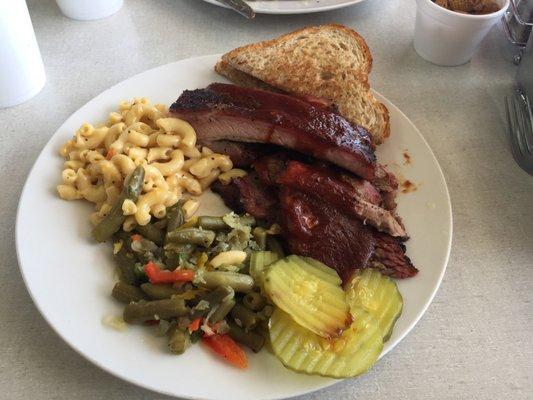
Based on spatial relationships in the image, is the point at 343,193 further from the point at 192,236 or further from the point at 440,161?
the point at 440,161

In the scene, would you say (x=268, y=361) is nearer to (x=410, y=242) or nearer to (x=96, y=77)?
(x=410, y=242)

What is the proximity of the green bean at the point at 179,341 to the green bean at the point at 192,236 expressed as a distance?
0.26 metres

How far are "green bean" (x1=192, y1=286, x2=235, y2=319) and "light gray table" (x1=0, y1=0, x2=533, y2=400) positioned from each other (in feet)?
0.83

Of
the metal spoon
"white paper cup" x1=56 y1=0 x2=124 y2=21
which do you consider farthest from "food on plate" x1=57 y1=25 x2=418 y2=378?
"white paper cup" x1=56 y1=0 x2=124 y2=21

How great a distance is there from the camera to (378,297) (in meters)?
1.43

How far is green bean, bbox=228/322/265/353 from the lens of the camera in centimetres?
134

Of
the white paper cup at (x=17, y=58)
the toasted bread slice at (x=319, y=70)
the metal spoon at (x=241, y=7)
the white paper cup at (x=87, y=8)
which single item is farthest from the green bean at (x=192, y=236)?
the white paper cup at (x=87, y=8)

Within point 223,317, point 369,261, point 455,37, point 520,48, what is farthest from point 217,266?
point 520,48

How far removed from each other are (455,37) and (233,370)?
1646 mm

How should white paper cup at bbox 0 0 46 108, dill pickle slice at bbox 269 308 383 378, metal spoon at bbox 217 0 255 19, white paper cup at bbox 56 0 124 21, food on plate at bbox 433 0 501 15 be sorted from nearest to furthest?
dill pickle slice at bbox 269 308 383 378, white paper cup at bbox 0 0 46 108, food on plate at bbox 433 0 501 15, metal spoon at bbox 217 0 255 19, white paper cup at bbox 56 0 124 21

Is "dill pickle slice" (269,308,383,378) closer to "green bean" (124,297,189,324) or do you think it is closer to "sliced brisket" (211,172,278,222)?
"green bean" (124,297,189,324)

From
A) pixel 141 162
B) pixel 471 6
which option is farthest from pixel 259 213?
pixel 471 6

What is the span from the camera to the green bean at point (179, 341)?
1297mm

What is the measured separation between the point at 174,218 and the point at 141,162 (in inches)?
9.2
